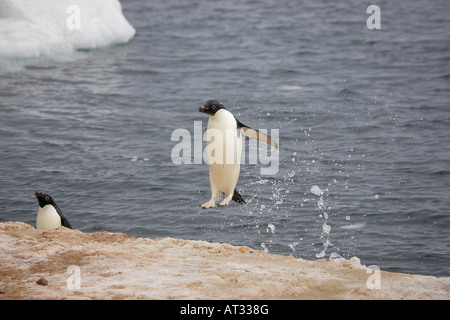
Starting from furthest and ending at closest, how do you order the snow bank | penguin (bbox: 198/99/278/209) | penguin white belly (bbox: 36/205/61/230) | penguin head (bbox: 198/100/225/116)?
penguin white belly (bbox: 36/205/61/230), penguin (bbox: 198/99/278/209), penguin head (bbox: 198/100/225/116), the snow bank

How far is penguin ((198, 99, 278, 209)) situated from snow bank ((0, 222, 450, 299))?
3.15 ft

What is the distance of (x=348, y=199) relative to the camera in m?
12.7

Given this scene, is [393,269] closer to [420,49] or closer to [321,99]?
[321,99]

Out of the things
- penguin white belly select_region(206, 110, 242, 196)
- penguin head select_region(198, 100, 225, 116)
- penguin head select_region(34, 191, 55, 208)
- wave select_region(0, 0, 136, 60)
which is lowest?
penguin head select_region(34, 191, 55, 208)

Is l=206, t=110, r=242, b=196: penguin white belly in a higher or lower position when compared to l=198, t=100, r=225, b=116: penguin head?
lower

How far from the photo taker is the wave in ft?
68.8

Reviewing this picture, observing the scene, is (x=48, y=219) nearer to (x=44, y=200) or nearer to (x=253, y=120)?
(x=44, y=200)

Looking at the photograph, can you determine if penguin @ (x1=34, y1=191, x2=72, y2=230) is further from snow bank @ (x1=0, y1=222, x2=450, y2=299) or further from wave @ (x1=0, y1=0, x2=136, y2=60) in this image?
wave @ (x1=0, y1=0, x2=136, y2=60)

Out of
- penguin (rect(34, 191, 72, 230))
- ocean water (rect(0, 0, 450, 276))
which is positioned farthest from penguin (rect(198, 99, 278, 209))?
penguin (rect(34, 191, 72, 230))

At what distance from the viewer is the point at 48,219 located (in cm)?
1122

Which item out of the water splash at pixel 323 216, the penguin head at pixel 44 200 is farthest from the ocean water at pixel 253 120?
the penguin head at pixel 44 200

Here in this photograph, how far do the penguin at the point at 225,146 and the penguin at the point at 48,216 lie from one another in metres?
2.61
